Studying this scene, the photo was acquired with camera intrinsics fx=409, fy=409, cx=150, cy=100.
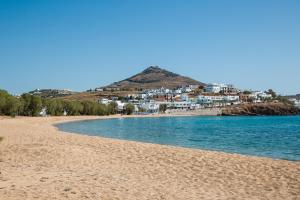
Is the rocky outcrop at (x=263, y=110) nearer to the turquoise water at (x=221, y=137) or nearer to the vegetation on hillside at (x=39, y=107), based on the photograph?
the vegetation on hillside at (x=39, y=107)

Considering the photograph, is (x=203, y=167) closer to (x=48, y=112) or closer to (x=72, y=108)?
(x=48, y=112)

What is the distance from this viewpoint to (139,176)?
15.3 m

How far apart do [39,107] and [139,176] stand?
94726 millimetres

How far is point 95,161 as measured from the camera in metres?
19.0

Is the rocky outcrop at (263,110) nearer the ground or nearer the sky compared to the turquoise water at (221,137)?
nearer the sky

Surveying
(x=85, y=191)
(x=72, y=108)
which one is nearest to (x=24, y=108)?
(x=72, y=108)

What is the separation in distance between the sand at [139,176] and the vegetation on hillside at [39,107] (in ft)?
228

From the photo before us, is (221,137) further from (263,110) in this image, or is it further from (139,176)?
(263,110)

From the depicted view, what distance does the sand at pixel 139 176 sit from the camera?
1220 cm

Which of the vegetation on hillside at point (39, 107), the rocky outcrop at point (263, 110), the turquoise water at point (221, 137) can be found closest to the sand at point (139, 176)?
the turquoise water at point (221, 137)

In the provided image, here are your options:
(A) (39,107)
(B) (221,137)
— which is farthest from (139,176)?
(A) (39,107)

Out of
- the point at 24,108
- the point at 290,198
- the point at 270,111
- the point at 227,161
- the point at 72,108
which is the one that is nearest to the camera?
the point at 290,198

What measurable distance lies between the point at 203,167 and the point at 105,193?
6.32 metres

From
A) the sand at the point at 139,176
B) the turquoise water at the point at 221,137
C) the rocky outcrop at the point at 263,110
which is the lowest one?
the turquoise water at the point at 221,137
